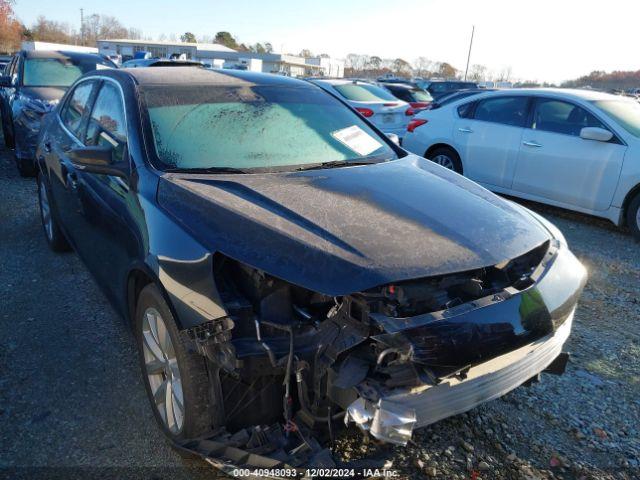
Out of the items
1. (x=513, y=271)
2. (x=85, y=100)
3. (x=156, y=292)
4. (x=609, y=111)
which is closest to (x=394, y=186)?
(x=513, y=271)

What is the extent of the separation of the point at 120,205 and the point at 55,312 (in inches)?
57.2

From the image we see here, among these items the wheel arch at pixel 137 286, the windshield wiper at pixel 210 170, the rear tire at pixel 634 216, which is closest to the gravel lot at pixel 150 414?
the wheel arch at pixel 137 286

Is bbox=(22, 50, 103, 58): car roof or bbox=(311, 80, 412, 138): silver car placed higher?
bbox=(22, 50, 103, 58): car roof

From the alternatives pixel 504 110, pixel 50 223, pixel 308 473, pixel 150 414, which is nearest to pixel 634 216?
pixel 504 110

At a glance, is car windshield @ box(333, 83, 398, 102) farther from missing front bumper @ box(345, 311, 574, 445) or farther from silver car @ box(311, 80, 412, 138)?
missing front bumper @ box(345, 311, 574, 445)

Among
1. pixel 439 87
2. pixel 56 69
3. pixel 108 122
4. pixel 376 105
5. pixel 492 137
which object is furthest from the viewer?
pixel 439 87

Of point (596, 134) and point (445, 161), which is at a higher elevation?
point (596, 134)

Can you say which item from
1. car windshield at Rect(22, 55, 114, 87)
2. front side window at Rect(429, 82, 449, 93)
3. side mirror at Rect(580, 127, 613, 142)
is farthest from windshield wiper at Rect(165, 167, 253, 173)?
front side window at Rect(429, 82, 449, 93)

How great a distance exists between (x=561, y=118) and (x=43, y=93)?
7.05 meters

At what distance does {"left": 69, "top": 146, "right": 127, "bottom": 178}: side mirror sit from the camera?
8.91ft

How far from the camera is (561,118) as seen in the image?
6184mm

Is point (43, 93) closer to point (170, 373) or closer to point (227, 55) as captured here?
point (170, 373)

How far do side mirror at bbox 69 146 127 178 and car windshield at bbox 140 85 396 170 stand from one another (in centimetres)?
24

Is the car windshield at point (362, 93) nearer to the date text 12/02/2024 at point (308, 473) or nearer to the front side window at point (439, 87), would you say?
the date text 12/02/2024 at point (308, 473)
